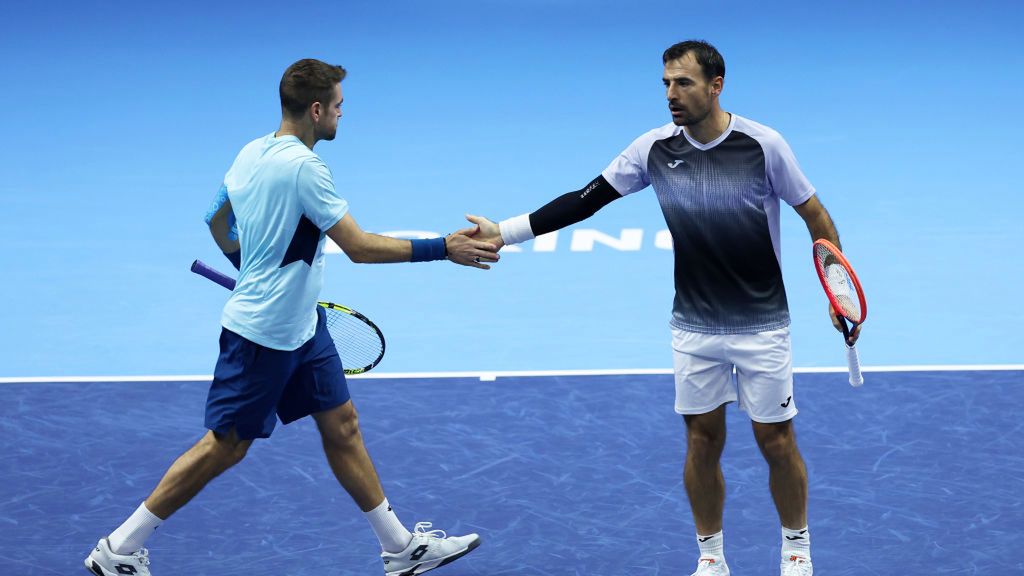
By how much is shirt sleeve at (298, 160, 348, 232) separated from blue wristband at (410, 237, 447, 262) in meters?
0.37

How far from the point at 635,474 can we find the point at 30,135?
341 inches

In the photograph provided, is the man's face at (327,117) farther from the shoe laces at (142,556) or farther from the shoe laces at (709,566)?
the shoe laces at (709,566)

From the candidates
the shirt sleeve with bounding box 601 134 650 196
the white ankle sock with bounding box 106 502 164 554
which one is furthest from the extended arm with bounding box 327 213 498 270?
the white ankle sock with bounding box 106 502 164 554

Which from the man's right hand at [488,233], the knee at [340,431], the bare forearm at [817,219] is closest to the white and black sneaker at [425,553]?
the knee at [340,431]

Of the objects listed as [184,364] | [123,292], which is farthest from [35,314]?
[184,364]

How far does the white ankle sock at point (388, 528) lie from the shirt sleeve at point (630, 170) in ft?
4.74

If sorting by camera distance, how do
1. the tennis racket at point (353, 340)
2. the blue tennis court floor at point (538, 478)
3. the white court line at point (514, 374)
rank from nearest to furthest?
the blue tennis court floor at point (538, 478) < the tennis racket at point (353, 340) < the white court line at point (514, 374)

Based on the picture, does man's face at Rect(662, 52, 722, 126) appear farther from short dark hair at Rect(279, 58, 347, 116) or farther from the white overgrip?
short dark hair at Rect(279, 58, 347, 116)

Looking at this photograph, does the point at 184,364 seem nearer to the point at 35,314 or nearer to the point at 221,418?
the point at 35,314

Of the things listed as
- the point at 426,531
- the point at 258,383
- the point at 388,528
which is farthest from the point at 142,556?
the point at 426,531

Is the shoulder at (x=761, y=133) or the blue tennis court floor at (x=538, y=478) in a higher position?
the shoulder at (x=761, y=133)

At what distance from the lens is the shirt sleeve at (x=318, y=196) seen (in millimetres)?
4984

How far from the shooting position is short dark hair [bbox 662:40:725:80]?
16.7 ft

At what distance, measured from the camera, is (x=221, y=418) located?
5125 mm
